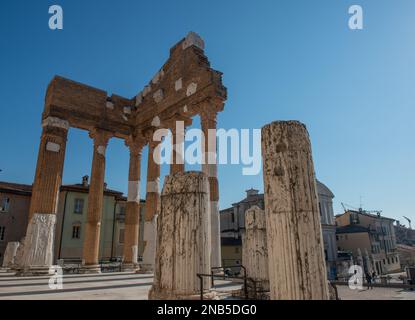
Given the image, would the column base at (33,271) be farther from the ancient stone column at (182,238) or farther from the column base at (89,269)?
the ancient stone column at (182,238)

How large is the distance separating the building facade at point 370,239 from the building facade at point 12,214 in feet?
139

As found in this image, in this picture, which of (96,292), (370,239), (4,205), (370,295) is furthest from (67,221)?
(370,239)

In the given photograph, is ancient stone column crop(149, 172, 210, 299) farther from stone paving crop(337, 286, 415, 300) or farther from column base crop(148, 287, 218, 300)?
stone paving crop(337, 286, 415, 300)

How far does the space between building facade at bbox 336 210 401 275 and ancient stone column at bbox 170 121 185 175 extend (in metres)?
36.0

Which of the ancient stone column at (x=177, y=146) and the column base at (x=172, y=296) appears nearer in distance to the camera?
the column base at (x=172, y=296)

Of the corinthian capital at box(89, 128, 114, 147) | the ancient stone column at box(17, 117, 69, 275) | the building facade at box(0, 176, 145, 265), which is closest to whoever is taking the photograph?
the ancient stone column at box(17, 117, 69, 275)

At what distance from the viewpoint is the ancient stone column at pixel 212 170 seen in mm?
13094

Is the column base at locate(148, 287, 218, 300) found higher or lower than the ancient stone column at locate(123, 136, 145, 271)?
lower

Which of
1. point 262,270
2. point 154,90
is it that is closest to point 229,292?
point 262,270

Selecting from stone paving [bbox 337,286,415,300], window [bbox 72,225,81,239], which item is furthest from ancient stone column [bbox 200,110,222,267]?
window [bbox 72,225,81,239]

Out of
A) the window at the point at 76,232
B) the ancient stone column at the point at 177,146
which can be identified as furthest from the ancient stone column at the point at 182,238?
the window at the point at 76,232

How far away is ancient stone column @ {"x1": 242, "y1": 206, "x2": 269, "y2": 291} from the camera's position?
8492 mm

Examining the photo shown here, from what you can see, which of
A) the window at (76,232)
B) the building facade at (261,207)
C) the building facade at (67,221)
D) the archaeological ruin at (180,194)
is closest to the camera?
the archaeological ruin at (180,194)

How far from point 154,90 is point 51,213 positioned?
8.90 m
